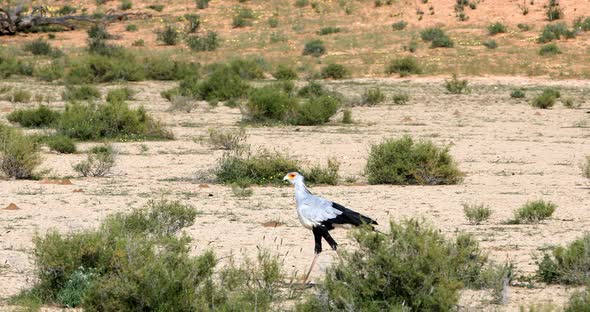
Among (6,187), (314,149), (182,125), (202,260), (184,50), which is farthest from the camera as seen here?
(184,50)

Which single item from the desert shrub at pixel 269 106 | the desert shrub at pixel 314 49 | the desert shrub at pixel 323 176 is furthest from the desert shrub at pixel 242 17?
the desert shrub at pixel 323 176

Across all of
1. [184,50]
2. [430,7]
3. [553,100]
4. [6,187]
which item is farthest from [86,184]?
[430,7]

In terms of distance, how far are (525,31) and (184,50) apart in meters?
14.6

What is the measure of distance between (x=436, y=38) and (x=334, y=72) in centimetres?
858

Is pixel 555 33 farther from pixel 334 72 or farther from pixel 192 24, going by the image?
pixel 192 24

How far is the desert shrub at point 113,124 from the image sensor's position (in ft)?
76.2

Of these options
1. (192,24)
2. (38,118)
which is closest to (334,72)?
(192,24)

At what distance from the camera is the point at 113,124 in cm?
2362

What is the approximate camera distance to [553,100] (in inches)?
1191

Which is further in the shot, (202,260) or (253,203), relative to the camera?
(253,203)

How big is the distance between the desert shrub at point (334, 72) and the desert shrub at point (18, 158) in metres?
22.7

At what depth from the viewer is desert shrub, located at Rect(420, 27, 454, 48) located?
4575 centimetres

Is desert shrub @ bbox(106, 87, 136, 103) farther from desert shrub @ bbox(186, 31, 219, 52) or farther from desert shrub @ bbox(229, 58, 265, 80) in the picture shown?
desert shrub @ bbox(186, 31, 219, 52)

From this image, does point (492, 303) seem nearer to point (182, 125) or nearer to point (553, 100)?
point (182, 125)
